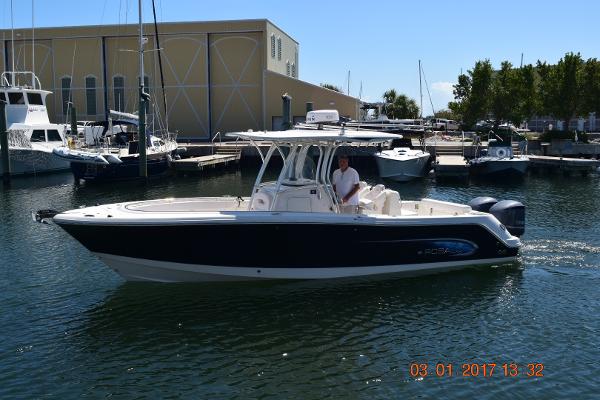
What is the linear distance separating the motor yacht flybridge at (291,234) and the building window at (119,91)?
39769mm

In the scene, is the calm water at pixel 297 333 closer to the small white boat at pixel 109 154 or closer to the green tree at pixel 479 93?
the small white boat at pixel 109 154

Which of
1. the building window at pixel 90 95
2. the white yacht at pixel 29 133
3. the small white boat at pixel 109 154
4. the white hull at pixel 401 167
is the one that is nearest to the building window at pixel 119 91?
the building window at pixel 90 95

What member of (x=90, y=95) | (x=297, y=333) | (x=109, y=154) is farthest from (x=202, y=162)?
(x=297, y=333)

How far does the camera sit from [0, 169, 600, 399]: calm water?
7.68m

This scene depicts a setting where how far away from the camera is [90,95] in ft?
162

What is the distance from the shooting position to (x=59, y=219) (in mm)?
10297

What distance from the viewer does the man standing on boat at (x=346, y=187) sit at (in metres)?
11.3

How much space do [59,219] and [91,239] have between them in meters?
0.64

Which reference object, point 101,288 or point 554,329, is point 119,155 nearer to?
point 101,288

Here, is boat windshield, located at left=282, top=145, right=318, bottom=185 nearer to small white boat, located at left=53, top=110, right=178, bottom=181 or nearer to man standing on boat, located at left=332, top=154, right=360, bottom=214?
man standing on boat, located at left=332, top=154, right=360, bottom=214

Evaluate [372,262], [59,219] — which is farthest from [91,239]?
[372,262]

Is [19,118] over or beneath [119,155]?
over

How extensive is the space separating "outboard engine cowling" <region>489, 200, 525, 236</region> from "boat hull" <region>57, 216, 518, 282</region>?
4.83 feet

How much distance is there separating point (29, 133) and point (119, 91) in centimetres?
1402
